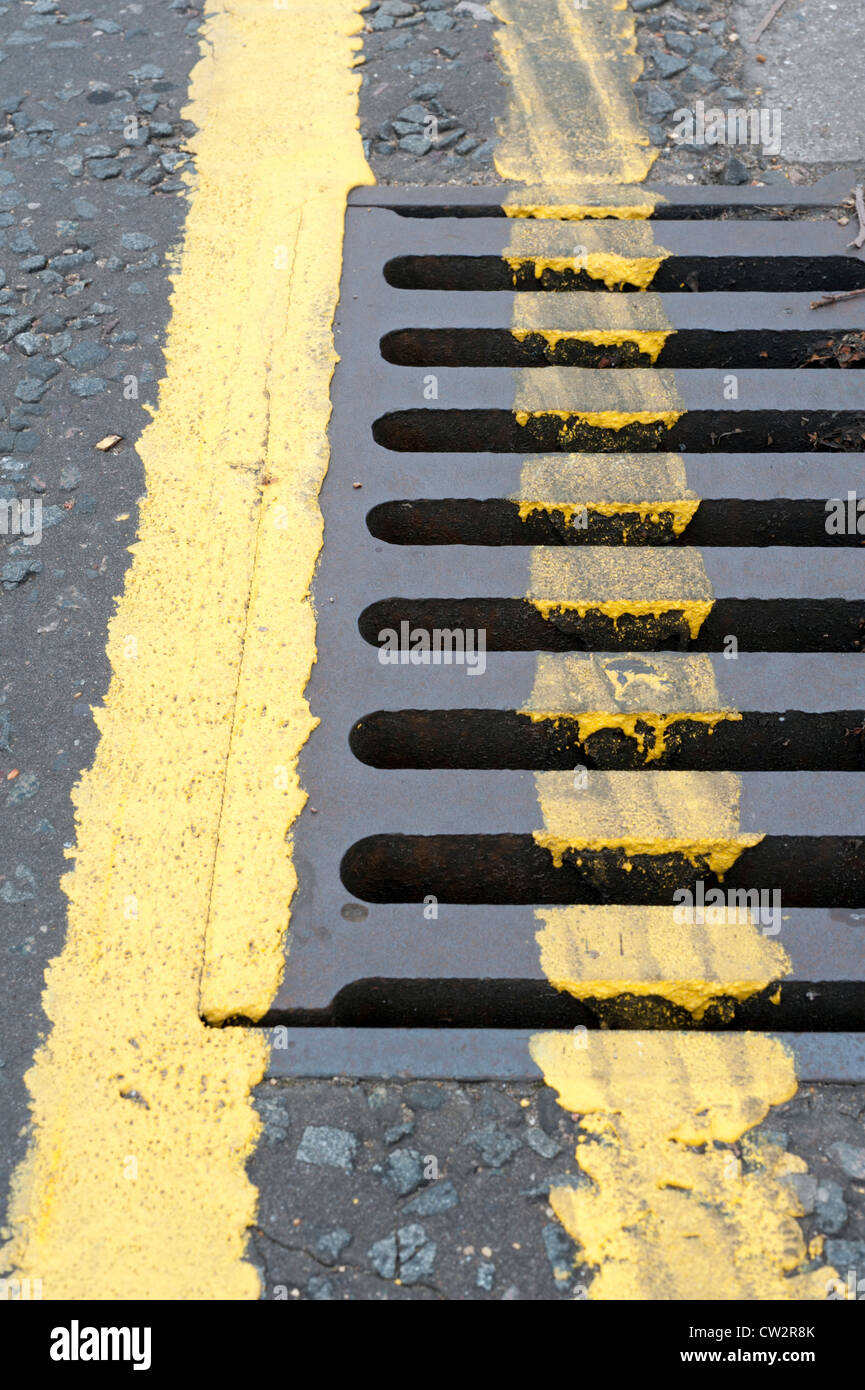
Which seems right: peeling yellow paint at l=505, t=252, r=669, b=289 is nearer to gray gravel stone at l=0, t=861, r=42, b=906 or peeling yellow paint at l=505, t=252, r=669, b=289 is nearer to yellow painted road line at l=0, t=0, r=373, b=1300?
yellow painted road line at l=0, t=0, r=373, b=1300

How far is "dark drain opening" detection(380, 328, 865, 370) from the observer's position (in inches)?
89.8

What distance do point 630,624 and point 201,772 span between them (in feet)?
2.62

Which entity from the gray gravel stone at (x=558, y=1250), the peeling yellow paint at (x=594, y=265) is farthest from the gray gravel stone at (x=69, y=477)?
the gray gravel stone at (x=558, y=1250)

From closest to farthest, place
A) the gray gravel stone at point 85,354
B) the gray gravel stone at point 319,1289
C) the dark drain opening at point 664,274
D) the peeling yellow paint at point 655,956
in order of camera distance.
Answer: the gray gravel stone at point 319,1289 < the peeling yellow paint at point 655,956 < the gray gravel stone at point 85,354 < the dark drain opening at point 664,274

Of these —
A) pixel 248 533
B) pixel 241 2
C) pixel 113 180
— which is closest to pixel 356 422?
pixel 248 533

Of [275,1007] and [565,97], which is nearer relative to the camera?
[275,1007]

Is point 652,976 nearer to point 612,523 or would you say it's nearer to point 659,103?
point 612,523

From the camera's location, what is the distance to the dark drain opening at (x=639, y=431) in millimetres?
2168

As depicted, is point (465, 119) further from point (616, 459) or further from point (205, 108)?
point (616, 459)

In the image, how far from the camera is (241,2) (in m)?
3.04

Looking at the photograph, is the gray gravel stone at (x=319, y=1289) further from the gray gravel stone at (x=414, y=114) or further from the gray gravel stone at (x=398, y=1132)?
the gray gravel stone at (x=414, y=114)

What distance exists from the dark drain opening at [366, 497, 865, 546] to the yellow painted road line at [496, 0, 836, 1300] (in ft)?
0.10

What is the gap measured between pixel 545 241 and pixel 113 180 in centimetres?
107

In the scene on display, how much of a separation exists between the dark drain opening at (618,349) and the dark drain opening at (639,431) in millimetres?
191
